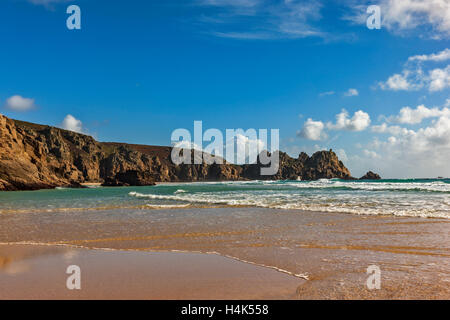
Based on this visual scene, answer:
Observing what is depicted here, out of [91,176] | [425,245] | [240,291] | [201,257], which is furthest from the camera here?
[91,176]

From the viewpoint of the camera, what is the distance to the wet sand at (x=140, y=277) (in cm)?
474

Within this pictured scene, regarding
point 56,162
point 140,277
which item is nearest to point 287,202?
point 140,277

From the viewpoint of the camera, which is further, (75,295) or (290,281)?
(290,281)

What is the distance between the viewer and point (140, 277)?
5.64 meters

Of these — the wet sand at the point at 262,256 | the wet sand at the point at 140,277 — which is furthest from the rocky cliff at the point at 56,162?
the wet sand at the point at 140,277

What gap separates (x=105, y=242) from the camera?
9.55 m

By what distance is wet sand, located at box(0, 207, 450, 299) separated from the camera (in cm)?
492

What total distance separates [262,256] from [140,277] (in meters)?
3.07

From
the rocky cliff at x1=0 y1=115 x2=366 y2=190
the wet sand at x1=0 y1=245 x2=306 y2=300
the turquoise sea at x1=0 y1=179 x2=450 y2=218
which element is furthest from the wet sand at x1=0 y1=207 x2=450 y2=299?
the rocky cliff at x1=0 y1=115 x2=366 y2=190

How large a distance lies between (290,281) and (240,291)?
43.5 inches

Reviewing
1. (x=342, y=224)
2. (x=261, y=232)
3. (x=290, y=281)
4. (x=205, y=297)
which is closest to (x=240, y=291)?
(x=205, y=297)

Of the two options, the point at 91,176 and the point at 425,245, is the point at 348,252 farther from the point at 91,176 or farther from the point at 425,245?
the point at 91,176

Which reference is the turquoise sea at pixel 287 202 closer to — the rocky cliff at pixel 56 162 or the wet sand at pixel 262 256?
the wet sand at pixel 262 256
